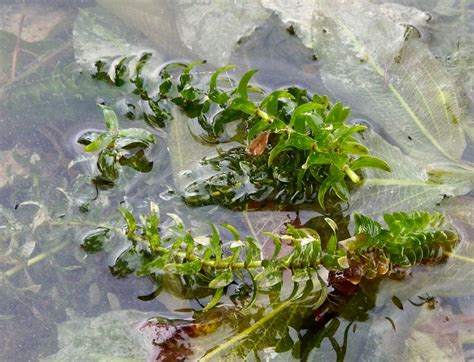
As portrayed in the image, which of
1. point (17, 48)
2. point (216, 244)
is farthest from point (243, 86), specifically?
point (17, 48)

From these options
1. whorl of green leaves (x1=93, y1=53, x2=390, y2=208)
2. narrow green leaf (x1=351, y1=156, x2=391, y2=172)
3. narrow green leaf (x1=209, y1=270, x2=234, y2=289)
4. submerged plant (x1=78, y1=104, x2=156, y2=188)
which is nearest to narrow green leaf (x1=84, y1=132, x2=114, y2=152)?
submerged plant (x1=78, y1=104, x2=156, y2=188)

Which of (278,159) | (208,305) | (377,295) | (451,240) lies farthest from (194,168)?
(451,240)

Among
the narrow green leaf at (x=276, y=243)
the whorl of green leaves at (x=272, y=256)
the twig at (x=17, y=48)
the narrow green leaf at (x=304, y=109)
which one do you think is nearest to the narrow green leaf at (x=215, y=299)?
the whorl of green leaves at (x=272, y=256)

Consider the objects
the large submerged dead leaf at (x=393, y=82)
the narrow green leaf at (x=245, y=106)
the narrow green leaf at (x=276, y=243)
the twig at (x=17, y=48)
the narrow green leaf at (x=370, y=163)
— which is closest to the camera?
the narrow green leaf at (x=276, y=243)

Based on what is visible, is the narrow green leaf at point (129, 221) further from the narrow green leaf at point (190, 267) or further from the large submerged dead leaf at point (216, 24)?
the large submerged dead leaf at point (216, 24)

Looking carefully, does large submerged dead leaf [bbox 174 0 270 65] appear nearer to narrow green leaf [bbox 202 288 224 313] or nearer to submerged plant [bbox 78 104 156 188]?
submerged plant [bbox 78 104 156 188]

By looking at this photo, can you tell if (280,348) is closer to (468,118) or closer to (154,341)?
(154,341)
